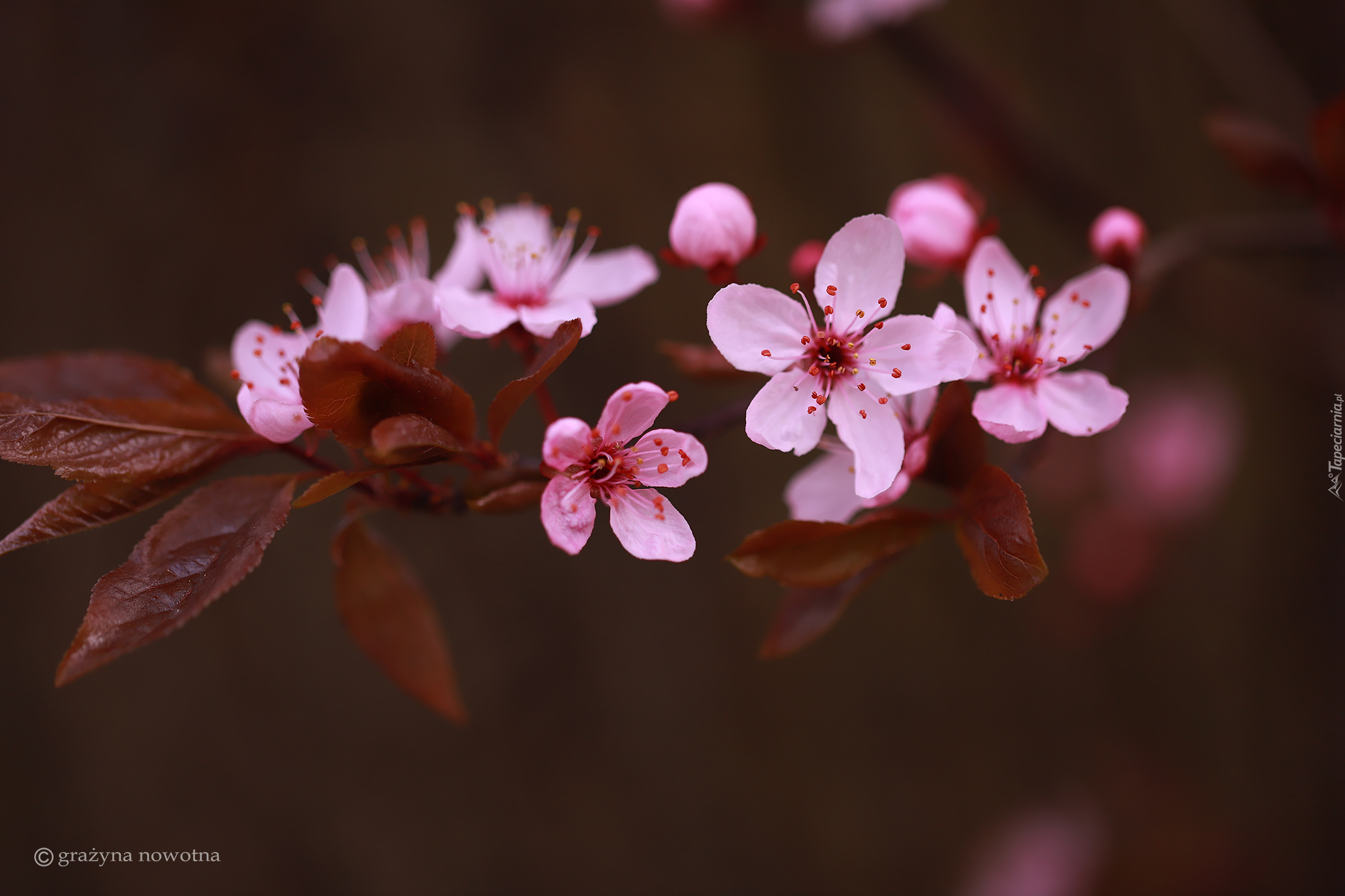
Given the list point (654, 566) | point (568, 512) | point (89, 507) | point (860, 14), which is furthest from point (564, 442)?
point (654, 566)

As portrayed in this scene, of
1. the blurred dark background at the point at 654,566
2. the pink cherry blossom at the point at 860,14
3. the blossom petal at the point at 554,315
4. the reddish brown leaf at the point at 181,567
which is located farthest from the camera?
the blurred dark background at the point at 654,566

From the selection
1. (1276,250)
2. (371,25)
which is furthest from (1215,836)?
(371,25)

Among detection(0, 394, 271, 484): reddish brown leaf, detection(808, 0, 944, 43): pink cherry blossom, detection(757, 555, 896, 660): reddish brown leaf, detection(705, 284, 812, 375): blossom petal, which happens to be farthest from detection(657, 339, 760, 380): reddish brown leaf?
detection(808, 0, 944, 43): pink cherry blossom

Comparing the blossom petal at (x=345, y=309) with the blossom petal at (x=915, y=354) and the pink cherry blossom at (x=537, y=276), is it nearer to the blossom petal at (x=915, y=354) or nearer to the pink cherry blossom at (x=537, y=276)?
the pink cherry blossom at (x=537, y=276)

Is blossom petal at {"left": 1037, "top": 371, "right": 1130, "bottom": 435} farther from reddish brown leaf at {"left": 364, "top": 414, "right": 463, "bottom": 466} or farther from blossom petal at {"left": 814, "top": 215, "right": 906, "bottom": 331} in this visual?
reddish brown leaf at {"left": 364, "top": 414, "right": 463, "bottom": 466}

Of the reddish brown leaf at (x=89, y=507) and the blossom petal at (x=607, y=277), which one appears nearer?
the reddish brown leaf at (x=89, y=507)

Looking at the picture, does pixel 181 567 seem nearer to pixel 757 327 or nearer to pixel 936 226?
pixel 757 327

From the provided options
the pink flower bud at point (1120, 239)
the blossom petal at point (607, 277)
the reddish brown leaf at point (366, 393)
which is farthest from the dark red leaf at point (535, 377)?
the pink flower bud at point (1120, 239)
